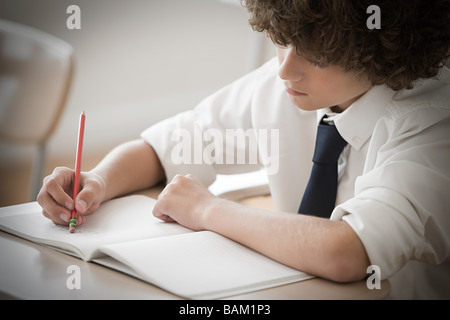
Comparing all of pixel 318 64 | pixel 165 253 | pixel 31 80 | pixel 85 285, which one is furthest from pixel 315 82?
pixel 31 80

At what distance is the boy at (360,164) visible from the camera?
894mm

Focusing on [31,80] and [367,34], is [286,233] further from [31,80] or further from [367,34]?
[31,80]

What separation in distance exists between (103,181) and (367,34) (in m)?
0.57

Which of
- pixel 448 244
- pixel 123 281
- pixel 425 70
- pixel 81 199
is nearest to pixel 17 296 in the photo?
pixel 123 281

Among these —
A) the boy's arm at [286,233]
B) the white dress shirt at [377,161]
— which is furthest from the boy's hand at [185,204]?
the white dress shirt at [377,161]

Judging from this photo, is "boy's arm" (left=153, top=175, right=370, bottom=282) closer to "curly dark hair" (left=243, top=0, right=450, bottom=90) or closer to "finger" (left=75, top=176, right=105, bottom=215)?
"finger" (left=75, top=176, right=105, bottom=215)

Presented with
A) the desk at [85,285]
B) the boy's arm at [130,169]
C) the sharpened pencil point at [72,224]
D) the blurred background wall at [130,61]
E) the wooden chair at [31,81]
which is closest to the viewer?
the desk at [85,285]

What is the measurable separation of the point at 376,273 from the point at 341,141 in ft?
1.18

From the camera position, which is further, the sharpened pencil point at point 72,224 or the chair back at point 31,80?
the chair back at point 31,80

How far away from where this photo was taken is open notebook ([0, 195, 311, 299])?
2.67ft

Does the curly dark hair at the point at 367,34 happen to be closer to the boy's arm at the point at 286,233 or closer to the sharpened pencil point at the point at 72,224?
the boy's arm at the point at 286,233

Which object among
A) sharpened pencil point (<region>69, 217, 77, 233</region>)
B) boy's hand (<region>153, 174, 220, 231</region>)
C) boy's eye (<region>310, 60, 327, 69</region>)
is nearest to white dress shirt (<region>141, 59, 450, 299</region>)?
boy's eye (<region>310, 60, 327, 69</region>)

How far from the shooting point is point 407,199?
917mm

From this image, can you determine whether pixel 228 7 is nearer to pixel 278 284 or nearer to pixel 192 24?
pixel 192 24
